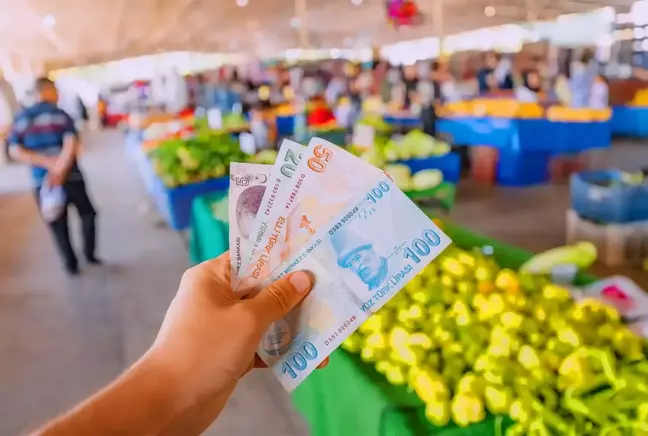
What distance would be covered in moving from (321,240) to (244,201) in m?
0.15

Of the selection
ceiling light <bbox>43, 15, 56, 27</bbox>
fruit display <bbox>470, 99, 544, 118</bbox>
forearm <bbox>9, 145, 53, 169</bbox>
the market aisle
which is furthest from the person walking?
ceiling light <bbox>43, 15, 56, 27</bbox>

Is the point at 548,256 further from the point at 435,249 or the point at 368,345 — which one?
the point at 435,249

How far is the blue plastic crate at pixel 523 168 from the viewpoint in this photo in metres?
6.08

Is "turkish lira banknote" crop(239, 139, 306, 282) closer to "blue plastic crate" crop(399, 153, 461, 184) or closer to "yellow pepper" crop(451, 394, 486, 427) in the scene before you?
"yellow pepper" crop(451, 394, 486, 427)

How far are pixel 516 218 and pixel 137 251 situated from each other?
318cm

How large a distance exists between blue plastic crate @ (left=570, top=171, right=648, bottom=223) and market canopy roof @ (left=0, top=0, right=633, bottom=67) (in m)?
5.82

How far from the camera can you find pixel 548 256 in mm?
2047

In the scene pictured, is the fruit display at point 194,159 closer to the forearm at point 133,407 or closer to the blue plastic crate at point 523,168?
the blue plastic crate at point 523,168

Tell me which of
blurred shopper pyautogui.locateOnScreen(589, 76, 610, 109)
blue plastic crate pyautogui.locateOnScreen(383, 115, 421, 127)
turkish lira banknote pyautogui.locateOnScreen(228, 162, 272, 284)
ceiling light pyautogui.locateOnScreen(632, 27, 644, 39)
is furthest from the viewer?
ceiling light pyautogui.locateOnScreen(632, 27, 644, 39)

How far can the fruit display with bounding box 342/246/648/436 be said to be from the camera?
122 cm

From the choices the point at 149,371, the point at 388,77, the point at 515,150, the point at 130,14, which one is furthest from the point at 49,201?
the point at 130,14

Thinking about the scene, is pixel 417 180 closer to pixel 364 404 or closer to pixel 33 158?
pixel 33 158

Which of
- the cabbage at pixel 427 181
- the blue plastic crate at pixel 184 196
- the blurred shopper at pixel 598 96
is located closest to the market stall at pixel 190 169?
the blue plastic crate at pixel 184 196

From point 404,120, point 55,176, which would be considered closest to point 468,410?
Answer: point 55,176
